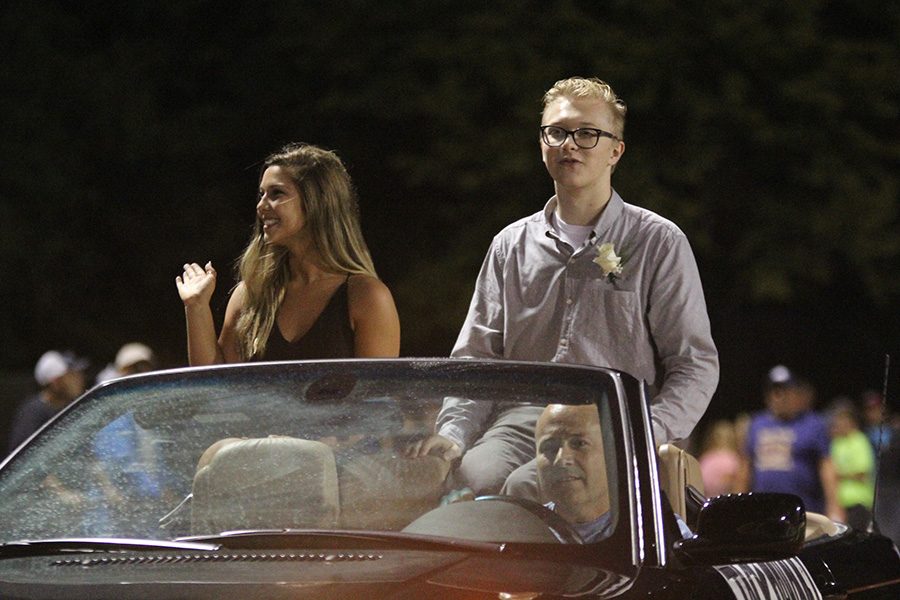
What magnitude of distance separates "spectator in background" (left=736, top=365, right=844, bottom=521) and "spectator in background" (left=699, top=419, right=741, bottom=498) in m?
2.15

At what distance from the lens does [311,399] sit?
398cm

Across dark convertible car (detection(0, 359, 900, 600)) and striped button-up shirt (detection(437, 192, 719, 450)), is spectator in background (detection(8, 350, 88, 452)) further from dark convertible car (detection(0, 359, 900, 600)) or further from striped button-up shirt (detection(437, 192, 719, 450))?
dark convertible car (detection(0, 359, 900, 600))

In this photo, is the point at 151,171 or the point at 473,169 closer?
the point at 473,169

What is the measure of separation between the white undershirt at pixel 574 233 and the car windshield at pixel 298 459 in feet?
4.25

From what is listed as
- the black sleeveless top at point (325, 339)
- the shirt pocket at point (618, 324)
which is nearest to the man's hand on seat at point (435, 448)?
the shirt pocket at point (618, 324)

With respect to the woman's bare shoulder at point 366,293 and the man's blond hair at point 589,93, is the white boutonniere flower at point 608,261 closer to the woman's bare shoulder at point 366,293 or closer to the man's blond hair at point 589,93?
the man's blond hair at point 589,93

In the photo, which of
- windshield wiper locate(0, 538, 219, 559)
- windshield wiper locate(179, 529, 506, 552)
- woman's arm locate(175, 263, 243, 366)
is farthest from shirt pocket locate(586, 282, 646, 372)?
windshield wiper locate(0, 538, 219, 559)

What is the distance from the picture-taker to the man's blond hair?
5.15 meters

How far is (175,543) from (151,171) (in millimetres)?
21179

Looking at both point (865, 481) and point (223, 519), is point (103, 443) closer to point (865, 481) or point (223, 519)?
point (223, 519)

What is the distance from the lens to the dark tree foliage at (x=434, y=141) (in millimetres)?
20812

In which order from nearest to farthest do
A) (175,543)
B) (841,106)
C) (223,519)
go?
(175,543)
(223,519)
(841,106)

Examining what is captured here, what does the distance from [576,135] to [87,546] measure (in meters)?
2.16

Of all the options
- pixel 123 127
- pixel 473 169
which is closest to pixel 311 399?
pixel 473 169
